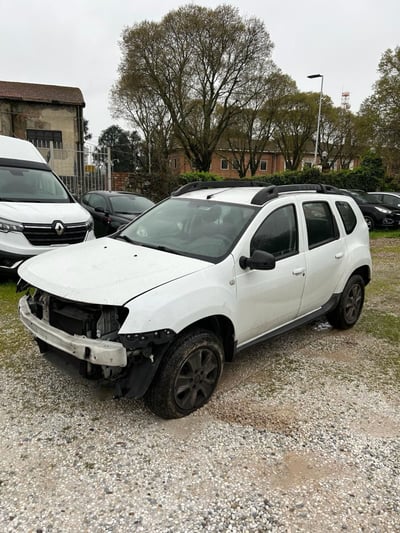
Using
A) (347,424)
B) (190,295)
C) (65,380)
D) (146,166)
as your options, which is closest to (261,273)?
(190,295)

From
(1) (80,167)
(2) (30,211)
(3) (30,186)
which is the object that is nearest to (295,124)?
(1) (80,167)

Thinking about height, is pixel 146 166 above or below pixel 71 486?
above

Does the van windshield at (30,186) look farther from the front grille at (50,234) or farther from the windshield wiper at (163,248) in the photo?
the windshield wiper at (163,248)

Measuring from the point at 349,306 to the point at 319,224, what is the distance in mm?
1255

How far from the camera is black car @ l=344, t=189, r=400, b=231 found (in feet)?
49.9

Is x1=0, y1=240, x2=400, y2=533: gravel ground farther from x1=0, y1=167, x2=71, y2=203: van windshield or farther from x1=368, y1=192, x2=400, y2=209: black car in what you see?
x1=368, y1=192, x2=400, y2=209: black car

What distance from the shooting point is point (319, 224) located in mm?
4352

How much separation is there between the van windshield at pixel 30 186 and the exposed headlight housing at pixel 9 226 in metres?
0.69

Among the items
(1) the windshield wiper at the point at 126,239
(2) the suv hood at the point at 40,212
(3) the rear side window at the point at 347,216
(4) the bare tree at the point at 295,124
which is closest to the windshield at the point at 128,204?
(2) the suv hood at the point at 40,212

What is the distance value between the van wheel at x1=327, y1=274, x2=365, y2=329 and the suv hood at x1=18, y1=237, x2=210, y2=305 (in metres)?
2.37

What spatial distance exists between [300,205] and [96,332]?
8.03 ft

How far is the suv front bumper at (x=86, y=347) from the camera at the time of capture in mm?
2574

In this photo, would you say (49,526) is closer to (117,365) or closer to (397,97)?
(117,365)

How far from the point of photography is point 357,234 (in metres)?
4.94
